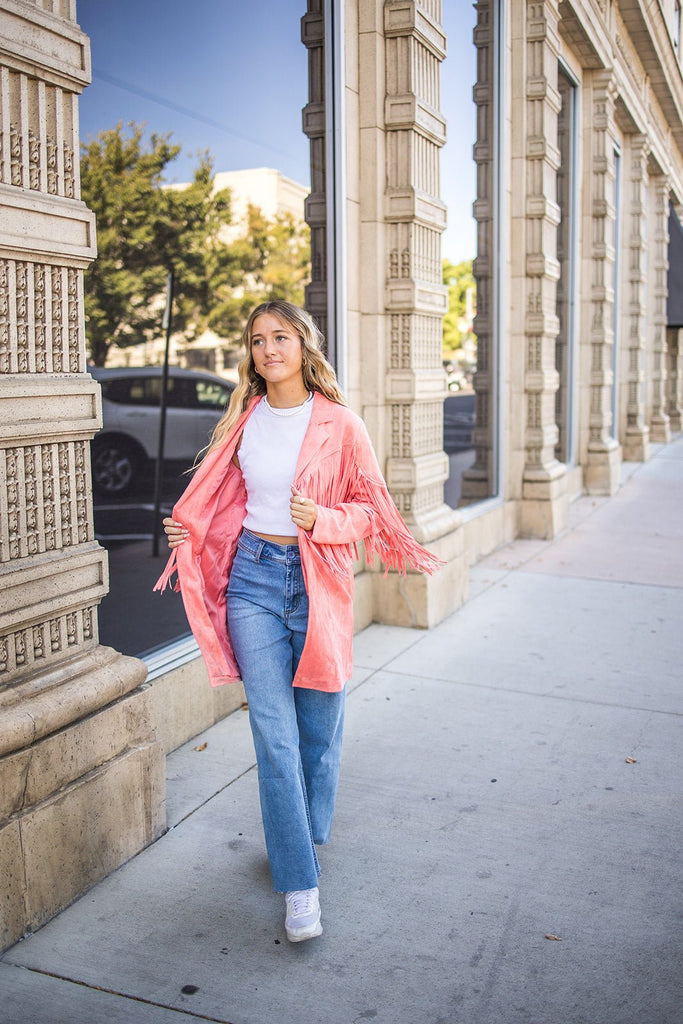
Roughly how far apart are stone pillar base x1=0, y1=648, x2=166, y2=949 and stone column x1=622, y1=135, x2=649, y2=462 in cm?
1505

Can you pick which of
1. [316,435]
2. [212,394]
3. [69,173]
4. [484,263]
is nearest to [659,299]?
[484,263]

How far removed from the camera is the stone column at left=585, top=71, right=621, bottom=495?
12.8 meters

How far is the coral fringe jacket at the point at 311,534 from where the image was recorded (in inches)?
127

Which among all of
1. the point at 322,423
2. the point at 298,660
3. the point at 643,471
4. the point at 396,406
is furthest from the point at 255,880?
the point at 643,471

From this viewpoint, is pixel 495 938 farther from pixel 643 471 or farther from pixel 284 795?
pixel 643 471

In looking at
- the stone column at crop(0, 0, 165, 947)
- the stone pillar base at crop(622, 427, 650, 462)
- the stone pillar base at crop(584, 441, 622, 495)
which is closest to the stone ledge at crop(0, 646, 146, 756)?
the stone column at crop(0, 0, 165, 947)

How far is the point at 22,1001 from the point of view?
112 inches

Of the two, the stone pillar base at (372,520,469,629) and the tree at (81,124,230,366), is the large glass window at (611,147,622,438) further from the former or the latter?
the tree at (81,124,230,366)

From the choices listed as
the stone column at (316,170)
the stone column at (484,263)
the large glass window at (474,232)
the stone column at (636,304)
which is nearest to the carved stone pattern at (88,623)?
the stone column at (316,170)

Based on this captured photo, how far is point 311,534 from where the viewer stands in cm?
316

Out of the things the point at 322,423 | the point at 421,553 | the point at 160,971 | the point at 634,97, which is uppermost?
the point at 634,97

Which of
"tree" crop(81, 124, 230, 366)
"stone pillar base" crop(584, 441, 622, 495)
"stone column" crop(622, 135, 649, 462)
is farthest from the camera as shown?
"stone column" crop(622, 135, 649, 462)

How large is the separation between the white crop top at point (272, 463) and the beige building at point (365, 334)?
1.94ft

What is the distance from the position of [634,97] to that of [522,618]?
1135 centimetres
